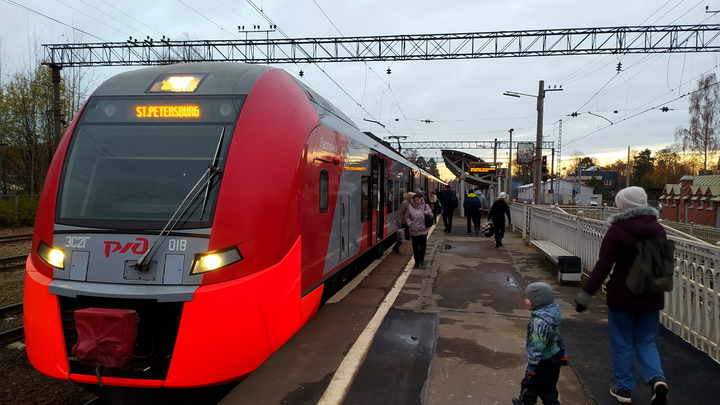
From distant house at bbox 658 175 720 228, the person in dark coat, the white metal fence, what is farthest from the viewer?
distant house at bbox 658 175 720 228

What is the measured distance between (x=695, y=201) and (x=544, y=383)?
37.1m

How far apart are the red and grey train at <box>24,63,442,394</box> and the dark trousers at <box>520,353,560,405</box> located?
6.72 ft

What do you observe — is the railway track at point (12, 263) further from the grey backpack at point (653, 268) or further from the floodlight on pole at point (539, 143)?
the floodlight on pole at point (539, 143)

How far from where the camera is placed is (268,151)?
4121 millimetres

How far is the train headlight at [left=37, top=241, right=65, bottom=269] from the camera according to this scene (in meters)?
3.69

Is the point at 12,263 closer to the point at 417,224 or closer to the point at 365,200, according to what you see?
the point at 365,200

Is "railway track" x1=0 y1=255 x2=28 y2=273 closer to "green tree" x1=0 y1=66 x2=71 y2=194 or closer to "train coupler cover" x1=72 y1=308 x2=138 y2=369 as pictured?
"train coupler cover" x1=72 y1=308 x2=138 y2=369

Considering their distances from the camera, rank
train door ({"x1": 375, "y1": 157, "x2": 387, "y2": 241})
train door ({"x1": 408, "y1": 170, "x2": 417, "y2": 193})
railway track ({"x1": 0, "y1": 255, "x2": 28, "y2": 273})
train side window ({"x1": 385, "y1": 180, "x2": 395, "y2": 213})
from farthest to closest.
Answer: train door ({"x1": 408, "y1": 170, "x2": 417, "y2": 193})
train side window ({"x1": 385, "y1": 180, "x2": 395, "y2": 213})
railway track ({"x1": 0, "y1": 255, "x2": 28, "y2": 273})
train door ({"x1": 375, "y1": 157, "x2": 387, "y2": 241})

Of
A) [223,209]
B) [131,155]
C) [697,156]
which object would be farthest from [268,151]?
[697,156]

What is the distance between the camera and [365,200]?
27.5 feet

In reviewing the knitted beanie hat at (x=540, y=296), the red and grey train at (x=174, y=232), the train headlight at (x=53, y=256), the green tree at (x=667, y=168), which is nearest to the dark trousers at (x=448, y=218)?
the red and grey train at (x=174, y=232)

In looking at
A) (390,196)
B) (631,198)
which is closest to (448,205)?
(390,196)

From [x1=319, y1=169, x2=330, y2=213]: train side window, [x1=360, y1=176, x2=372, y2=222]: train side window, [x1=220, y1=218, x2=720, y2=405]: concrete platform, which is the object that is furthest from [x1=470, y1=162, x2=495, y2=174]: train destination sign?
[x1=319, y1=169, x2=330, y2=213]: train side window

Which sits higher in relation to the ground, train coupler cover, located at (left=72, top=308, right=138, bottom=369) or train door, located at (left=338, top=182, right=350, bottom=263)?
train door, located at (left=338, top=182, right=350, bottom=263)
